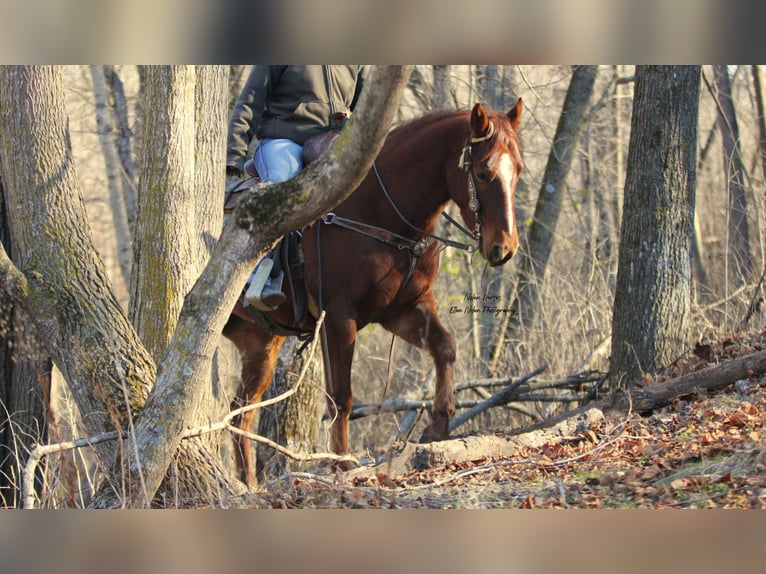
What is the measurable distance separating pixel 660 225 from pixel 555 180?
15.2 feet

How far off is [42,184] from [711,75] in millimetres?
9297

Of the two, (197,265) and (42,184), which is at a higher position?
(42,184)

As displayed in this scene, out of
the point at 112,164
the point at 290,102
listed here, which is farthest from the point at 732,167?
the point at 112,164

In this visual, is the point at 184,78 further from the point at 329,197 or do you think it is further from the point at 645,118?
the point at 645,118

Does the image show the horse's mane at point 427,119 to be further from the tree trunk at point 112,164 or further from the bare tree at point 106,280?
the tree trunk at point 112,164

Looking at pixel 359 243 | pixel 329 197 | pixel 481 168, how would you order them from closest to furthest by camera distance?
pixel 329 197 → pixel 481 168 → pixel 359 243

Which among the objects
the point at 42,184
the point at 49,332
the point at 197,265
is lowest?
the point at 49,332

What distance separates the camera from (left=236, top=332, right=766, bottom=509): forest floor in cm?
366

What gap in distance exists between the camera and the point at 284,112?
6.23m

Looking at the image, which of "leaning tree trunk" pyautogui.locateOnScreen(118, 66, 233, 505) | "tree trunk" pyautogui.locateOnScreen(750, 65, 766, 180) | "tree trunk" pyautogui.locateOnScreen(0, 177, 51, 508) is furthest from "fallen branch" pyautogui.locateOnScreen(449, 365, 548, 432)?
"tree trunk" pyautogui.locateOnScreen(750, 65, 766, 180)

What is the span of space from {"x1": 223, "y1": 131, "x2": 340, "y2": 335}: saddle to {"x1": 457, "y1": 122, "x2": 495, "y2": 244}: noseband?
1.12 metres

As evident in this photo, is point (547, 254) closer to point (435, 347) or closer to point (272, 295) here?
point (435, 347)
